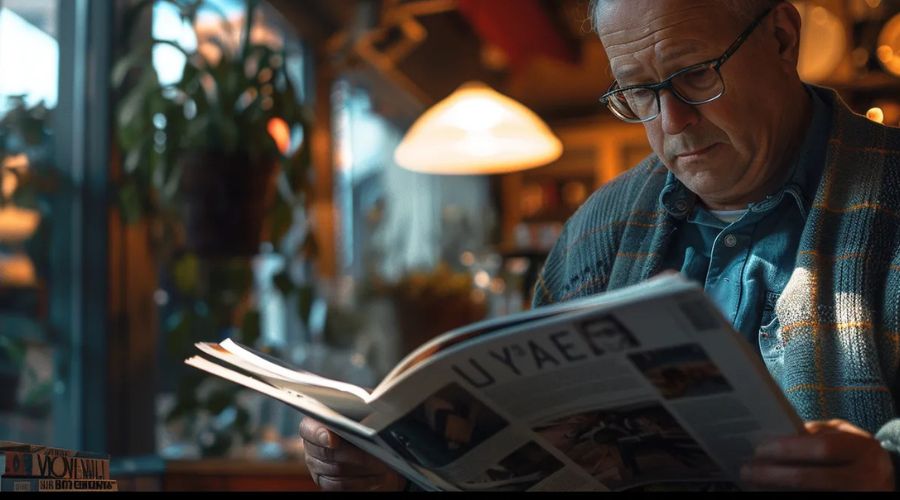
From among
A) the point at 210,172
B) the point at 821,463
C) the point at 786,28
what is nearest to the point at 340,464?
the point at 821,463

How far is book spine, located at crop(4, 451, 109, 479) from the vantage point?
3.04 feet

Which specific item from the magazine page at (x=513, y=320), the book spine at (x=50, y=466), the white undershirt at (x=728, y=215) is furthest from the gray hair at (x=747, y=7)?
the book spine at (x=50, y=466)

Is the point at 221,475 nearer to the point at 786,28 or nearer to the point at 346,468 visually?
the point at 346,468

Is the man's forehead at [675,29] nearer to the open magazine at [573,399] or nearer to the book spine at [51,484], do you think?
the open magazine at [573,399]

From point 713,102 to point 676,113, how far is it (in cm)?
4

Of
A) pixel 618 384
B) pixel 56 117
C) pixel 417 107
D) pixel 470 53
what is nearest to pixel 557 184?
pixel 470 53

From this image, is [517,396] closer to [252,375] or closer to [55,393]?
[252,375]

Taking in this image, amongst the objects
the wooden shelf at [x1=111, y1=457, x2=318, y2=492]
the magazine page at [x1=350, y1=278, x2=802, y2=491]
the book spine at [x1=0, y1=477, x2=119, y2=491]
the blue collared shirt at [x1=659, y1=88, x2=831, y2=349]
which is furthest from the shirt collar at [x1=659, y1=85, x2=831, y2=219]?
the wooden shelf at [x1=111, y1=457, x2=318, y2=492]

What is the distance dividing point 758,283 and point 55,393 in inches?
62.3

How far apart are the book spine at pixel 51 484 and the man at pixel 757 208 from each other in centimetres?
22

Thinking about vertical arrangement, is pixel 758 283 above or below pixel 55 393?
above

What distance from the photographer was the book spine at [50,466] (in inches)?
36.5

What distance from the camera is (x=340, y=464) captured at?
1.15 m

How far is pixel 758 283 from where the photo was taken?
1249mm
